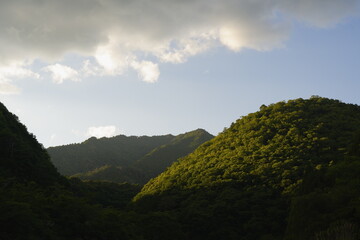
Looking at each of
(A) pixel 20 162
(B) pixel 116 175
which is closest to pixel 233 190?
(A) pixel 20 162

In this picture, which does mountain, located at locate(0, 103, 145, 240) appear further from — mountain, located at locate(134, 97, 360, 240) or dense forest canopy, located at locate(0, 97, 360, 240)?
mountain, located at locate(134, 97, 360, 240)

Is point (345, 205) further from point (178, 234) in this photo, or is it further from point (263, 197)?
point (263, 197)

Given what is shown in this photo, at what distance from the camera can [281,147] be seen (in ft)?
231

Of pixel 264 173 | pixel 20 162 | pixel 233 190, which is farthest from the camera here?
pixel 264 173

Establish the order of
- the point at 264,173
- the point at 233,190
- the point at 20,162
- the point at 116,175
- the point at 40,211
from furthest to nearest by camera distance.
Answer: the point at 116,175 → the point at 264,173 → the point at 233,190 → the point at 20,162 → the point at 40,211

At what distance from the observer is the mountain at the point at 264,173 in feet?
135

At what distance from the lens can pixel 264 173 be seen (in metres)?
63.8

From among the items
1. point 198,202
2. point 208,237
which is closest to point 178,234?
point 208,237

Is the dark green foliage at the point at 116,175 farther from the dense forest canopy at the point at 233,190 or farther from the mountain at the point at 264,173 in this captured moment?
the mountain at the point at 264,173

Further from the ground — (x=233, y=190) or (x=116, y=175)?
(x=116, y=175)

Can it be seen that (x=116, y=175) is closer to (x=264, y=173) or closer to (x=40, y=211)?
(x=264, y=173)

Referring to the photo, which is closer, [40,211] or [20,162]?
[40,211]

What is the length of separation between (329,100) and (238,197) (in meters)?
39.2

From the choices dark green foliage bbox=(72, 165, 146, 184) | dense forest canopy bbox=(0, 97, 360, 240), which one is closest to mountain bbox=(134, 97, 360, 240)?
dense forest canopy bbox=(0, 97, 360, 240)
